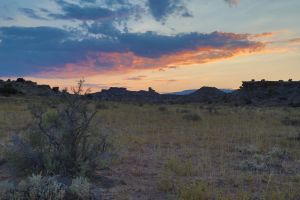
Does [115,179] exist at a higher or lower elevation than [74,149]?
lower

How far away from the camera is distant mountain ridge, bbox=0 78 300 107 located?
75250 mm

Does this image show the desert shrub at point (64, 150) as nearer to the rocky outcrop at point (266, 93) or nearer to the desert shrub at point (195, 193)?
the desert shrub at point (195, 193)

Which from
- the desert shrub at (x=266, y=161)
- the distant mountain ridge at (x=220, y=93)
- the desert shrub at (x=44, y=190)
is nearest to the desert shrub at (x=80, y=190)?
the desert shrub at (x=44, y=190)

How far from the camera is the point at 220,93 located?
102 m

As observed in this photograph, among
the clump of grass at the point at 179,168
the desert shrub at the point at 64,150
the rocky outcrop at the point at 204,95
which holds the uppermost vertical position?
the rocky outcrop at the point at 204,95

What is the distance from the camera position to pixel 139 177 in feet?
33.2

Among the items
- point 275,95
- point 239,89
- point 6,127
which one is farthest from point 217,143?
point 239,89

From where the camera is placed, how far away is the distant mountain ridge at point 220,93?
247 ft

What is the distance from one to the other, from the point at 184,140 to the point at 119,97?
8553cm

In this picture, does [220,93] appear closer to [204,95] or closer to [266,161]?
[204,95]

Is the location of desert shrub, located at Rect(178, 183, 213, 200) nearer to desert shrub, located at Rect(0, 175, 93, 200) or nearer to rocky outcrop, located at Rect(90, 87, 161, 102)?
desert shrub, located at Rect(0, 175, 93, 200)

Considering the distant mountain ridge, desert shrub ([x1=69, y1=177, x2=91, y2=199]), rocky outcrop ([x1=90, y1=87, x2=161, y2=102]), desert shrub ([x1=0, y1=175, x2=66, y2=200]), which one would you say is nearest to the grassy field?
desert shrub ([x1=69, y1=177, x2=91, y2=199])

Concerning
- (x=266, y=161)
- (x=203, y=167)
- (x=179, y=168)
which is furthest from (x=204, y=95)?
(x=179, y=168)

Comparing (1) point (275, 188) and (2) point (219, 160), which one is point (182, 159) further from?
(1) point (275, 188)
